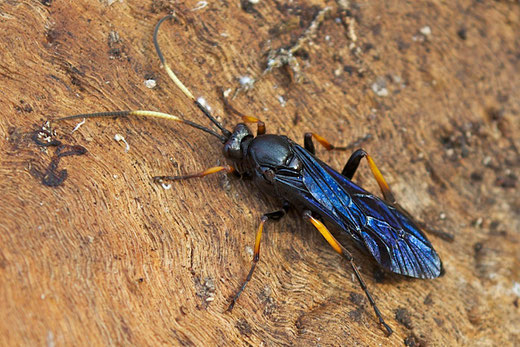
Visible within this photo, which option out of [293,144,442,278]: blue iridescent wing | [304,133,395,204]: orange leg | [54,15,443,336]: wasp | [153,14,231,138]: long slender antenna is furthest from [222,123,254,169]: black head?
[304,133,395,204]: orange leg

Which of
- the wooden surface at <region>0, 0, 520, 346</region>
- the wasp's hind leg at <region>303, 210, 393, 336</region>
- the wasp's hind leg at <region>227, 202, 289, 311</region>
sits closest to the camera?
→ the wooden surface at <region>0, 0, 520, 346</region>

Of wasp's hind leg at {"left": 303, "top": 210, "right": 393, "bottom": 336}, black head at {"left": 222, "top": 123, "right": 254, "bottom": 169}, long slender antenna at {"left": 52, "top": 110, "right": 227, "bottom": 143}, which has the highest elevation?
long slender antenna at {"left": 52, "top": 110, "right": 227, "bottom": 143}

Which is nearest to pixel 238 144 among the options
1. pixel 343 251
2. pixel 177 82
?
pixel 177 82

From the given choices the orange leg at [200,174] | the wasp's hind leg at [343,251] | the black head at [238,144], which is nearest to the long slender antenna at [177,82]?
the black head at [238,144]

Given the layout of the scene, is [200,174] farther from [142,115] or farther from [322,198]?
[322,198]

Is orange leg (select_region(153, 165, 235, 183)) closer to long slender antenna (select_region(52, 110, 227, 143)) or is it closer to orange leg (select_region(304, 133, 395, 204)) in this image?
long slender antenna (select_region(52, 110, 227, 143))

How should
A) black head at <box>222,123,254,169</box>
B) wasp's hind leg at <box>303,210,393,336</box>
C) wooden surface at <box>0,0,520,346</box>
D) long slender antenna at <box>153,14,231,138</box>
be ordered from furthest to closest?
black head at <box>222,123,254,169</box>, long slender antenna at <box>153,14,231,138</box>, wasp's hind leg at <box>303,210,393,336</box>, wooden surface at <box>0,0,520,346</box>

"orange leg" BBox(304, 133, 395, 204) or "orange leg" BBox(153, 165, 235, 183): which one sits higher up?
"orange leg" BBox(153, 165, 235, 183)
